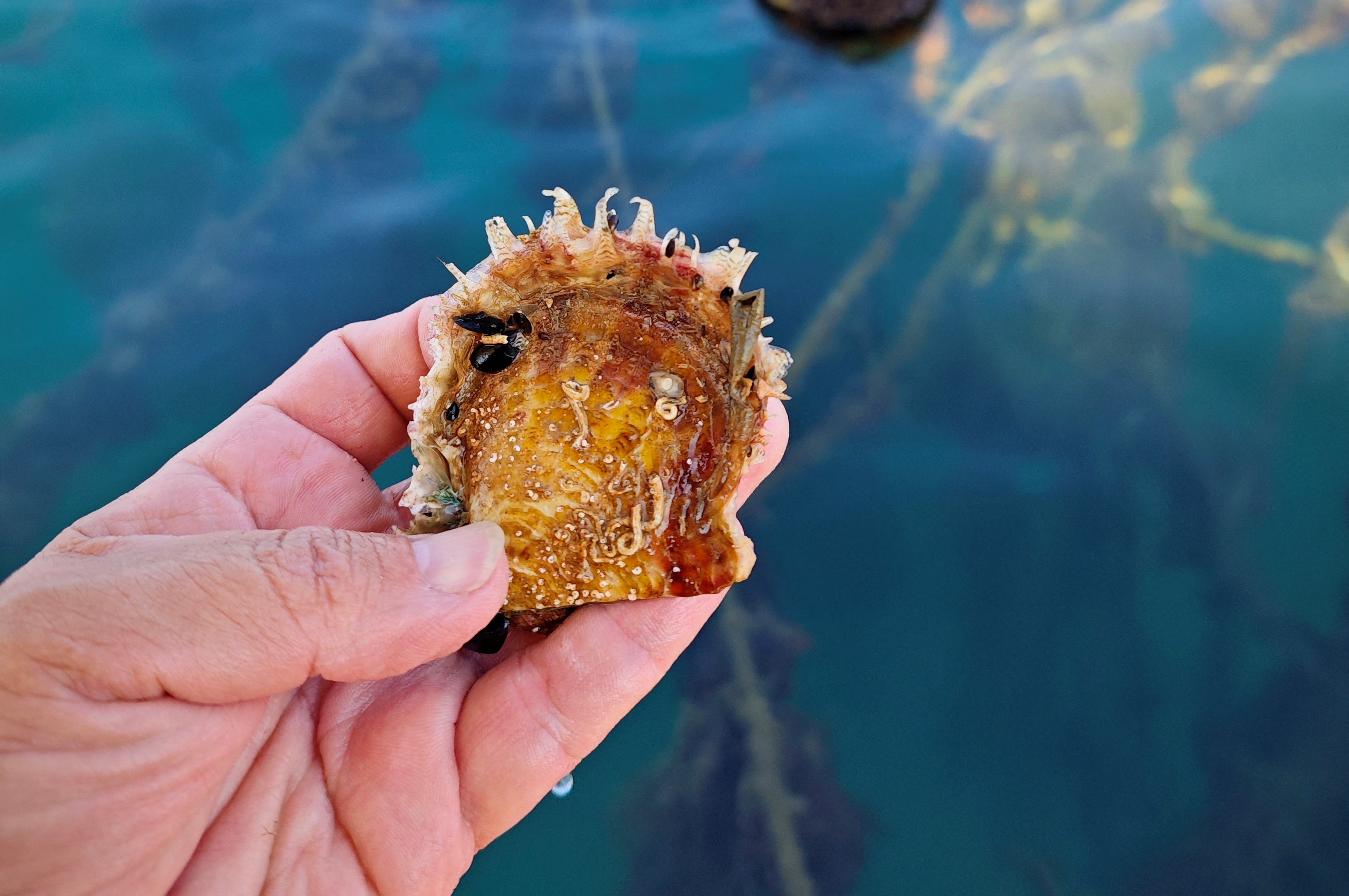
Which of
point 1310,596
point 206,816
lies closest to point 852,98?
point 1310,596

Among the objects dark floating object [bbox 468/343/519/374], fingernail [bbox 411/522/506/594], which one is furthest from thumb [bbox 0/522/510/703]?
dark floating object [bbox 468/343/519/374]

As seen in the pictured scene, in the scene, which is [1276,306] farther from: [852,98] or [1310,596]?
[852,98]

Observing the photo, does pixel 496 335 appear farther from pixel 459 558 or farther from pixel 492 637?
pixel 492 637

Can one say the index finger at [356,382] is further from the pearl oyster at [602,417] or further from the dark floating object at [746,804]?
the dark floating object at [746,804]

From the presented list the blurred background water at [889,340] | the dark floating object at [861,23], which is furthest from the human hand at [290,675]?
the dark floating object at [861,23]

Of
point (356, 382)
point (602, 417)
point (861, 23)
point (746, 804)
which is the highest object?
point (861, 23)

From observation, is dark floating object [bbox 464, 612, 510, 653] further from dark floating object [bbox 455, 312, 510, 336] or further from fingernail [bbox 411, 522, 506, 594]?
dark floating object [bbox 455, 312, 510, 336]

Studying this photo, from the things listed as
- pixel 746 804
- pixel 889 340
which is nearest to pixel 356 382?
pixel 746 804
